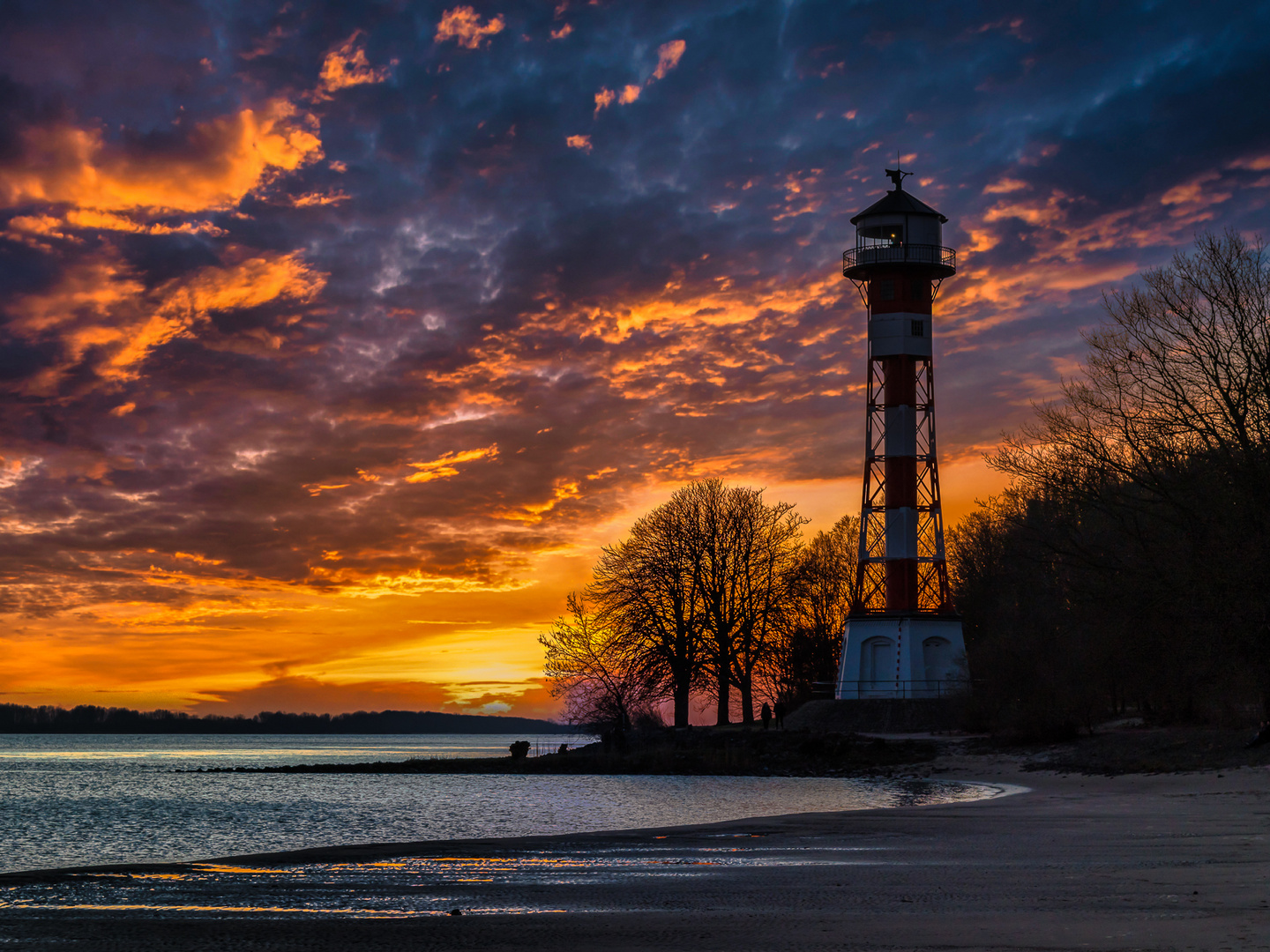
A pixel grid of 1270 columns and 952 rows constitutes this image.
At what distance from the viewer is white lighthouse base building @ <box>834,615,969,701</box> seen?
53.8 meters

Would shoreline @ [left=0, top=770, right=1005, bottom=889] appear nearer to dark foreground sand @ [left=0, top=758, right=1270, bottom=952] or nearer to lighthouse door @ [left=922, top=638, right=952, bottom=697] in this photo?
dark foreground sand @ [left=0, top=758, right=1270, bottom=952]

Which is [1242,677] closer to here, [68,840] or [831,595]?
[68,840]

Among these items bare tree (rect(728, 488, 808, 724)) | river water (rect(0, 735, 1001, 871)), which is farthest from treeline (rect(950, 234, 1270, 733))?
bare tree (rect(728, 488, 808, 724))

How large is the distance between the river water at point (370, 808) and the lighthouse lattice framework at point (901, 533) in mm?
11849

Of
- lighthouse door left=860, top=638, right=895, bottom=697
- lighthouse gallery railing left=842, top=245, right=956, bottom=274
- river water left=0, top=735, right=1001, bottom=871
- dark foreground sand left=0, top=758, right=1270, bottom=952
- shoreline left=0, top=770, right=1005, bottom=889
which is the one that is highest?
lighthouse gallery railing left=842, top=245, right=956, bottom=274

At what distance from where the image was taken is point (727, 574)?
200ft

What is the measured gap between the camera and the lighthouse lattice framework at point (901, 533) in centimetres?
5409

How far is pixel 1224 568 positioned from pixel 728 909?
20886 millimetres

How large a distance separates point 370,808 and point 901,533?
29492 millimetres

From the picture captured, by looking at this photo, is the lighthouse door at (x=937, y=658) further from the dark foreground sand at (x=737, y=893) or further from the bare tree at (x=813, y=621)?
the dark foreground sand at (x=737, y=893)

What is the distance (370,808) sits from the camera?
3600 cm

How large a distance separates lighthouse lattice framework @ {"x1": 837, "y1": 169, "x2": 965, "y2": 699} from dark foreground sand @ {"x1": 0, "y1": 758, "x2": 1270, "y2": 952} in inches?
1406

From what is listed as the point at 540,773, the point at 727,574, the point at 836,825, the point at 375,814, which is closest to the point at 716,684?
the point at 727,574

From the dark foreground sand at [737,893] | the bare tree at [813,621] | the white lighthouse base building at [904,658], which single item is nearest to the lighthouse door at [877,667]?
the white lighthouse base building at [904,658]
